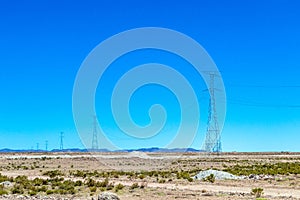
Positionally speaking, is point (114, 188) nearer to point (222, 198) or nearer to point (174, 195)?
point (174, 195)

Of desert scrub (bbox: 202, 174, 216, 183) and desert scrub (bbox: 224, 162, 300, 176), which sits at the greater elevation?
desert scrub (bbox: 224, 162, 300, 176)

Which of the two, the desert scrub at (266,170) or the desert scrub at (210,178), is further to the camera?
the desert scrub at (266,170)

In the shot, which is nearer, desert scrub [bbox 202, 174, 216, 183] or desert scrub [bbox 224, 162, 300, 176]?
desert scrub [bbox 202, 174, 216, 183]

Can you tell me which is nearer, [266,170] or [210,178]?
[210,178]

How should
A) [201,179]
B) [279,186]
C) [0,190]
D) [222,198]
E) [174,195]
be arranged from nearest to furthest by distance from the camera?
[222,198] → [174,195] → [0,190] → [279,186] → [201,179]

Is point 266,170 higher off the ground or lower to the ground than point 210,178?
higher

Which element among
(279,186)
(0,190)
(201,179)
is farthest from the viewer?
(201,179)

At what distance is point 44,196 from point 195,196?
8187 millimetres

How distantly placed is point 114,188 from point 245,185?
29.2 feet

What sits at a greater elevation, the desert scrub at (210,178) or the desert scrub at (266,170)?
the desert scrub at (266,170)

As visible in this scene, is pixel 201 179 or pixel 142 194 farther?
pixel 201 179

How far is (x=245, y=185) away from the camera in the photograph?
32062mm

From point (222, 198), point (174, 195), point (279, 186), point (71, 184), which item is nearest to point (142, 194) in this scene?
point (174, 195)

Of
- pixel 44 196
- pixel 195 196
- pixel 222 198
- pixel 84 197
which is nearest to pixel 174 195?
pixel 195 196
